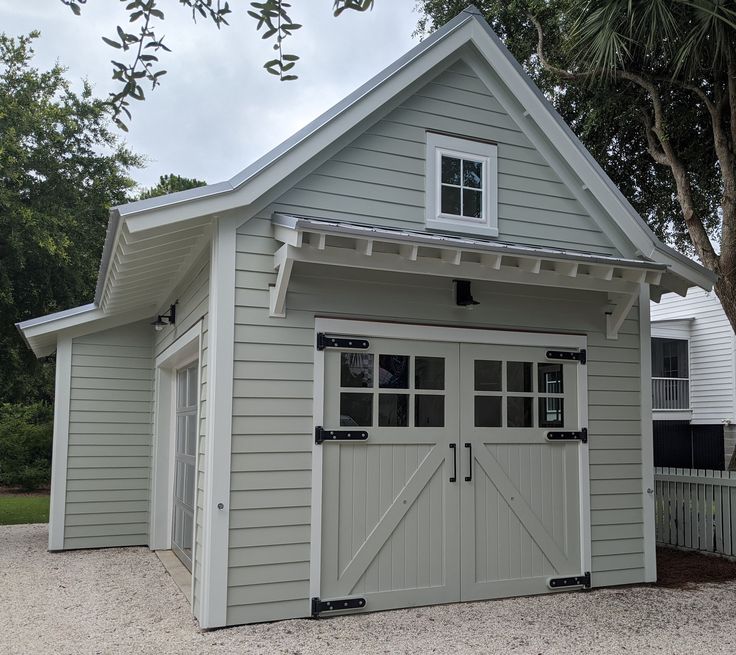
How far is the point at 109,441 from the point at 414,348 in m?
4.59

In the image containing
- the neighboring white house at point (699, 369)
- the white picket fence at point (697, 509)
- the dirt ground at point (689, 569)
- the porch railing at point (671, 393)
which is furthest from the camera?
the porch railing at point (671, 393)

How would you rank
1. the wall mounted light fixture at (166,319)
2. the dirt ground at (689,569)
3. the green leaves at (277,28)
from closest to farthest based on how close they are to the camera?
the green leaves at (277,28), the dirt ground at (689,569), the wall mounted light fixture at (166,319)

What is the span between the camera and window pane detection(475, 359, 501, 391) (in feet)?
20.2

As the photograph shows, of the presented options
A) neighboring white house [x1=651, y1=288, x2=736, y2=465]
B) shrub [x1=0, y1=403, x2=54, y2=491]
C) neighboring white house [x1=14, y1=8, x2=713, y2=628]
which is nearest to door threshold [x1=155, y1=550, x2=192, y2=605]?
neighboring white house [x1=14, y1=8, x2=713, y2=628]

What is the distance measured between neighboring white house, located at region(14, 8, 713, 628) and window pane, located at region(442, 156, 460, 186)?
0.01 meters

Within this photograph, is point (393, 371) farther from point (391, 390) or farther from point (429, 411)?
point (429, 411)

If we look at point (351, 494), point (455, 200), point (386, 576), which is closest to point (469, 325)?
point (455, 200)

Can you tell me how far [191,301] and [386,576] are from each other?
9.60ft

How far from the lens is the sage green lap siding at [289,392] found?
5.19m

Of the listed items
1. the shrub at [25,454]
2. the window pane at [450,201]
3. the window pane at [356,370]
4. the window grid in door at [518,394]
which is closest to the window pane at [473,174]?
the window pane at [450,201]

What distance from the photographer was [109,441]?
867 cm

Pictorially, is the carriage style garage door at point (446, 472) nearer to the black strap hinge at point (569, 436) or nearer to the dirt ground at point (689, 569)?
the black strap hinge at point (569, 436)

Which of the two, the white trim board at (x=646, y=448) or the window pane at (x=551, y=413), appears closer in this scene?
the window pane at (x=551, y=413)

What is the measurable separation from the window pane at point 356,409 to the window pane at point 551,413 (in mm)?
1624
